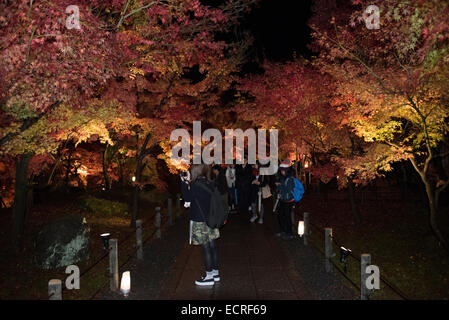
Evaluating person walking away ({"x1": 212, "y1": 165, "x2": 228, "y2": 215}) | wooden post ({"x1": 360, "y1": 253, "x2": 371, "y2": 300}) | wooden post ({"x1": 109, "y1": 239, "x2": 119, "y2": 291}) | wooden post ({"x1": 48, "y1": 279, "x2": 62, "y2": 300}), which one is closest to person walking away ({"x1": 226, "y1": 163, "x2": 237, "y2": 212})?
person walking away ({"x1": 212, "y1": 165, "x2": 228, "y2": 215})

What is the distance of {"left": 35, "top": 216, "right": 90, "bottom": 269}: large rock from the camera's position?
8648 mm

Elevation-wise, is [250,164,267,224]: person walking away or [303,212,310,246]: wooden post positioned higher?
[250,164,267,224]: person walking away

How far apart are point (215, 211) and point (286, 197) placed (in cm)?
A: 415

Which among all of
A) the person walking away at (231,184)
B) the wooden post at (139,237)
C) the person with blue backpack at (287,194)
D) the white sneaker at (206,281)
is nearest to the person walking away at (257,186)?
the person walking away at (231,184)

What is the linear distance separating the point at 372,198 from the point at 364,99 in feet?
55.4

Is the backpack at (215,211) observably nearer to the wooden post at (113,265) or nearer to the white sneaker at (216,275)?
the white sneaker at (216,275)

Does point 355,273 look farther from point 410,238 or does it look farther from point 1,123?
point 1,123

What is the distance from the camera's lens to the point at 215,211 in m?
6.11

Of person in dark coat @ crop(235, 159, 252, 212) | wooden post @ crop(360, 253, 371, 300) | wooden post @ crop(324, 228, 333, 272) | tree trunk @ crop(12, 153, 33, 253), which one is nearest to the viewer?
wooden post @ crop(360, 253, 371, 300)

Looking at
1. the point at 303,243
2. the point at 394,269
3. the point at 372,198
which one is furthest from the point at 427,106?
the point at 372,198

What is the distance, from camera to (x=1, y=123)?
29.8 ft

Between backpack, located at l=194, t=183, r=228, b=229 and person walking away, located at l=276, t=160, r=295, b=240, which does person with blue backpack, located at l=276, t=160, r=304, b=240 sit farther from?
backpack, located at l=194, t=183, r=228, b=229

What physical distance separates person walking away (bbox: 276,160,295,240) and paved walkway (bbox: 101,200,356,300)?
1.33 ft

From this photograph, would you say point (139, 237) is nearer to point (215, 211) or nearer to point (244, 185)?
point (215, 211)
